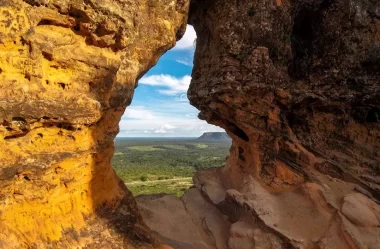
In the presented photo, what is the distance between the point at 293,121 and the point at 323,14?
4600mm

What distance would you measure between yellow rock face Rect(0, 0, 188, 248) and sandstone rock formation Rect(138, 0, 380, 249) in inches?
153

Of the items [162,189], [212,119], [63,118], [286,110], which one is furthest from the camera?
[162,189]

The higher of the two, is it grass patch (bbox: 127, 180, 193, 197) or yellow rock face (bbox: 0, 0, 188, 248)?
yellow rock face (bbox: 0, 0, 188, 248)

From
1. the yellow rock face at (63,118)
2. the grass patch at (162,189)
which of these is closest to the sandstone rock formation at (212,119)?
the yellow rock face at (63,118)

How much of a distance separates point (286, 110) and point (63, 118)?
8417 millimetres

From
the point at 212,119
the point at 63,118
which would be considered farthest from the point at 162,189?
the point at 63,118

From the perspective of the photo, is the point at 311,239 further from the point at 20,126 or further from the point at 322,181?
the point at 20,126

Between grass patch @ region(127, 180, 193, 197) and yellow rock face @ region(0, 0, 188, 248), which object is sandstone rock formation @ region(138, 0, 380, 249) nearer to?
yellow rock face @ region(0, 0, 188, 248)

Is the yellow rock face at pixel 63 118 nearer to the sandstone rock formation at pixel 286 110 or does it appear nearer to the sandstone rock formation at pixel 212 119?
the sandstone rock formation at pixel 212 119

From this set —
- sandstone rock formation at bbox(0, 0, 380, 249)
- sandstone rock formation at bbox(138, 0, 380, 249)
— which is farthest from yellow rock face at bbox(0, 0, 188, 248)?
sandstone rock formation at bbox(138, 0, 380, 249)

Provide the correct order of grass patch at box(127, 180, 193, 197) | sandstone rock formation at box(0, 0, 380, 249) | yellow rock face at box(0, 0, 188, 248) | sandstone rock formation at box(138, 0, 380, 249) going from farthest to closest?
grass patch at box(127, 180, 193, 197) < sandstone rock formation at box(138, 0, 380, 249) < sandstone rock formation at box(0, 0, 380, 249) < yellow rock face at box(0, 0, 188, 248)

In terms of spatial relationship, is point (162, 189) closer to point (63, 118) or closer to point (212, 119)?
point (212, 119)

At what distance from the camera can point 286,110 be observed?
1238 cm

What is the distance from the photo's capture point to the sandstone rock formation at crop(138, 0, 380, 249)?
1106 centimetres
